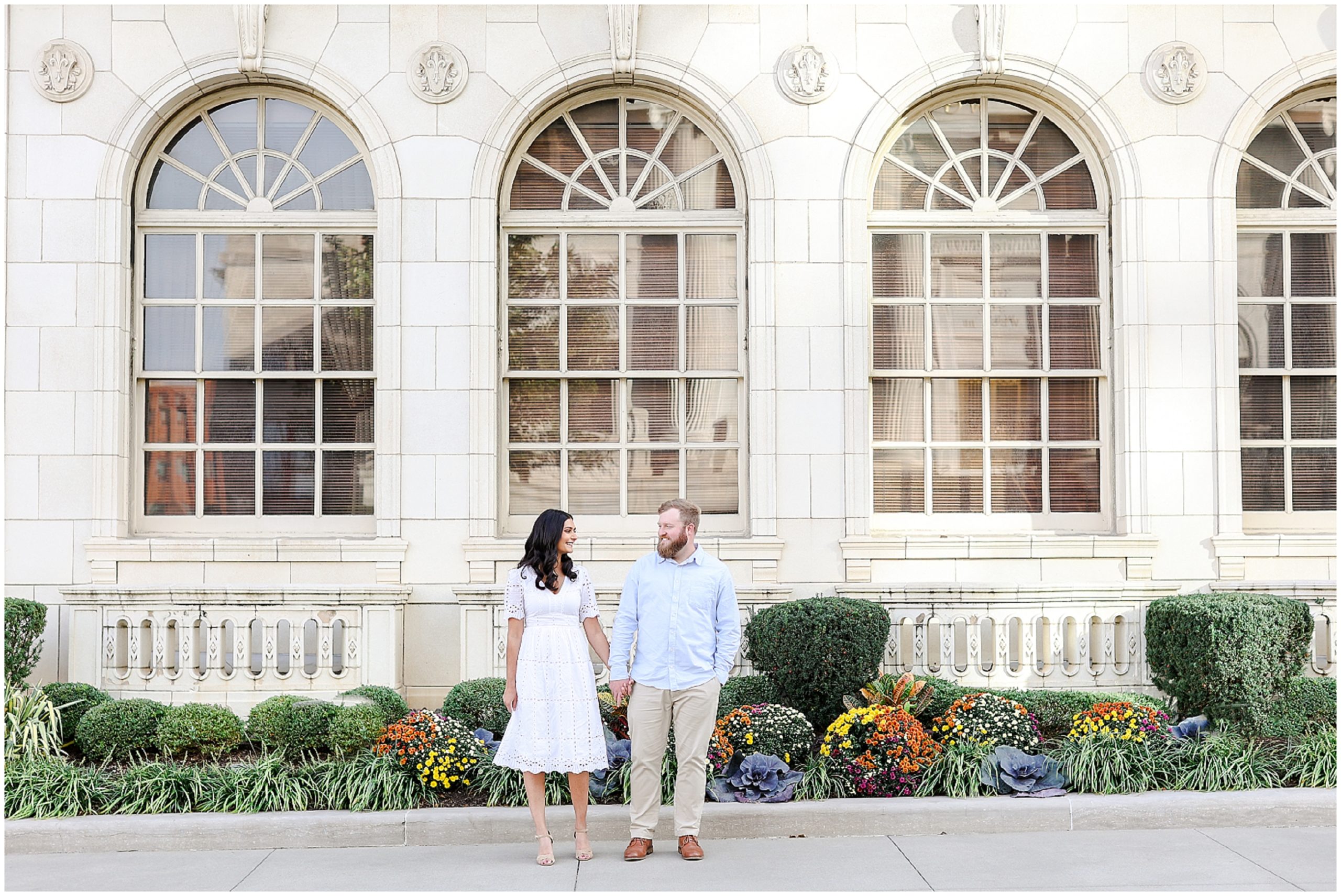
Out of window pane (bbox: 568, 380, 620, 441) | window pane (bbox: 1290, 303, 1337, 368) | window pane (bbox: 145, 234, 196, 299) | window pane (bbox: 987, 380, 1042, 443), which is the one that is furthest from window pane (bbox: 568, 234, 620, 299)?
window pane (bbox: 1290, 303, 1337, 368)

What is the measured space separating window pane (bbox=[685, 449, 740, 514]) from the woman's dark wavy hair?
11.6ft

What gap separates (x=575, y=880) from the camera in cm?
599

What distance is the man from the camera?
6.31 m

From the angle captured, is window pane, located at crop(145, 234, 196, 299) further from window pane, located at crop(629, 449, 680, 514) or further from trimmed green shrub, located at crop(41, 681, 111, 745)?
window pane, located at crop(629, 449, 680, 514)

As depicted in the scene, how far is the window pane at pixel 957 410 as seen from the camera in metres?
9.87

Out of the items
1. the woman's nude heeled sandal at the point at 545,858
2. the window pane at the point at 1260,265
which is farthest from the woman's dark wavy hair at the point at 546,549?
the window pane at the point at 1260,265

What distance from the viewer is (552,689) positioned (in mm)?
6270

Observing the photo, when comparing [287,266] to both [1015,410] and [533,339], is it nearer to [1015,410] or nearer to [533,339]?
[533,339]

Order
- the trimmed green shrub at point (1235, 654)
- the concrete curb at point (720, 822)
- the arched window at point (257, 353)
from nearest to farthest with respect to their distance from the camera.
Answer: the concrete curb at point (720, 822), the trimmed green shrub at point (1235, 654), the arched window at point (257, 353)

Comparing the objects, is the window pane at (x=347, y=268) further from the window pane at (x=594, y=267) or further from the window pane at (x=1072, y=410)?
the window pane at (x=1072, y=410)

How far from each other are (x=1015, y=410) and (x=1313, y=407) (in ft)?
8.08

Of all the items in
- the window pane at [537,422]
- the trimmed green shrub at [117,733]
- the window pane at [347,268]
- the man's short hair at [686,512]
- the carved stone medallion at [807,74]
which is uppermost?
the carved stone medallion at [807,74]

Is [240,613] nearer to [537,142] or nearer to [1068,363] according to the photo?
[537,142]

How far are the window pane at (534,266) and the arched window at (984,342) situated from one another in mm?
2583
